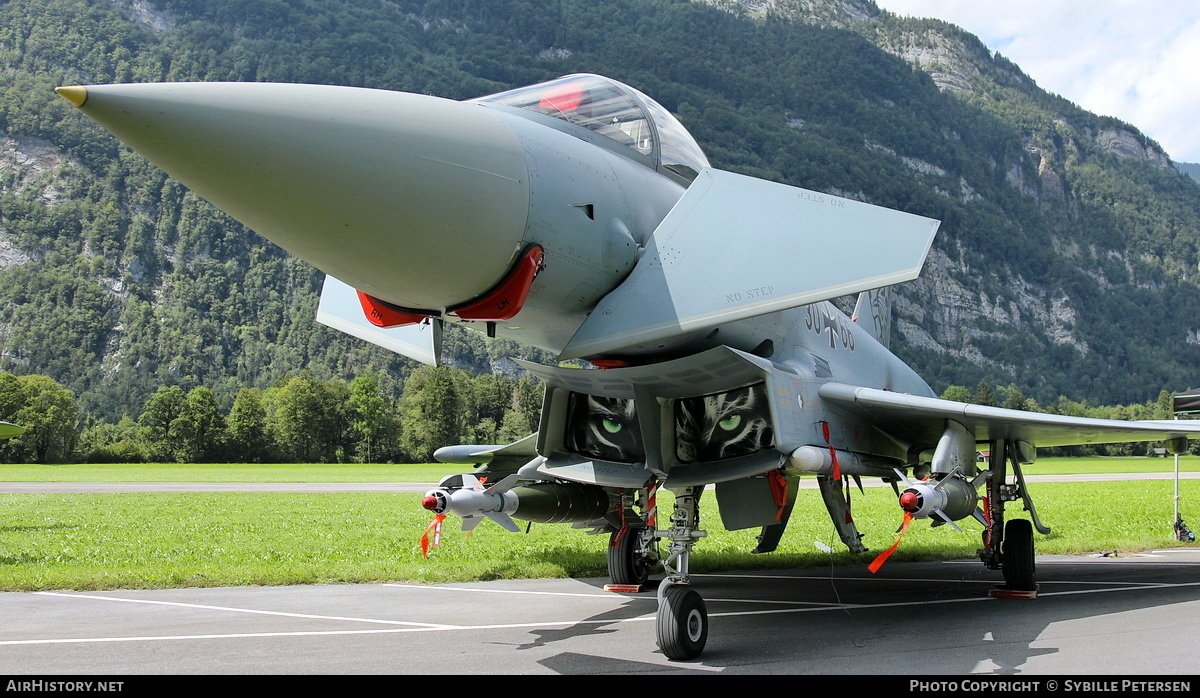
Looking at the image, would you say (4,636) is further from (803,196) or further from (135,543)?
(135,543)

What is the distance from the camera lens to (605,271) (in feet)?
17.8

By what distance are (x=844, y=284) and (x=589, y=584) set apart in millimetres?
5486

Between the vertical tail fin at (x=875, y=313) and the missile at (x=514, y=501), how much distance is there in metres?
4.21

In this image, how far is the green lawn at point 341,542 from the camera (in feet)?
32.0

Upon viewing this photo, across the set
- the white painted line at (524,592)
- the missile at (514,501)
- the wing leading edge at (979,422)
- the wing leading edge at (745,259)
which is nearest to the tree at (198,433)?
the white painted line at (524,592)

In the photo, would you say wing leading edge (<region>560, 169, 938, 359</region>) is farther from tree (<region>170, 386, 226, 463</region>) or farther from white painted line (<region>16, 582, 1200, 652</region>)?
tree (<region>170, 386, 226, 463</region>)

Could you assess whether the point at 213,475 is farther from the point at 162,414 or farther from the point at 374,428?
the point at 162,414

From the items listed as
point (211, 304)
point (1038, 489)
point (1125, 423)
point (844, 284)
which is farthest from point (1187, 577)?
point (211, 304)

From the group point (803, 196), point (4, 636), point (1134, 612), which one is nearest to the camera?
point (803, 196)

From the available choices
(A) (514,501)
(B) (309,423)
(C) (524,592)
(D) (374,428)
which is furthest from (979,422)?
(B) (309,423)

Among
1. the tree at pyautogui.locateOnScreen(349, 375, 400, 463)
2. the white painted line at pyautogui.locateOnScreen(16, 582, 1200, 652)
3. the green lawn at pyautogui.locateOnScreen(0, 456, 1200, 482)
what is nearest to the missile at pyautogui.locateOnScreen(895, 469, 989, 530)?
the white painted line at pyautogui.locateOnScreen(16, 582, 1200, 652)

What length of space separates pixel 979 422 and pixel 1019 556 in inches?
76.1

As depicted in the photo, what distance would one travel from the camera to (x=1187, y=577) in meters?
9.83

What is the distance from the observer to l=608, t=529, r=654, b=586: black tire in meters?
9.03
